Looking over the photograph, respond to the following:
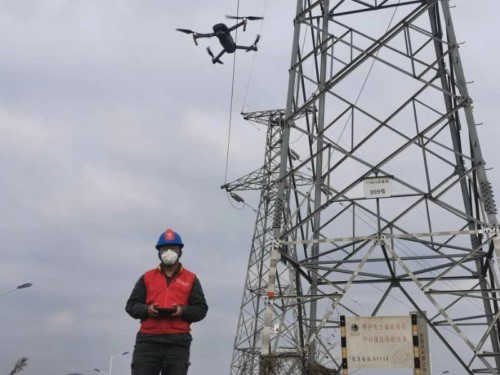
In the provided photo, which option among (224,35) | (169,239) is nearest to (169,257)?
(169,239)

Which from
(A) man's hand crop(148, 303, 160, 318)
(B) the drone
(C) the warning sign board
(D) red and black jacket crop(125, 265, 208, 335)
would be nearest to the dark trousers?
(D) red and black jacket crop(125, 265, 208, 335)

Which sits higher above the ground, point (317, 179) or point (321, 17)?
point (321, 17)

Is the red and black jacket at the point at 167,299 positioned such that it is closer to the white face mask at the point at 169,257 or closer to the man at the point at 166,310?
the man at the point at 166,310

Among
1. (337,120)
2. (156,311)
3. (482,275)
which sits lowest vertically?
(156,311)

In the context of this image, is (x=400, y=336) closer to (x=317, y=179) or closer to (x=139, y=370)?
(x=317, y=179)

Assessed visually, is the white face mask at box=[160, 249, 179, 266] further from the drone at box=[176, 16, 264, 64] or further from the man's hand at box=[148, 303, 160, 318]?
the drone at box=[176, 16, 264, 64]

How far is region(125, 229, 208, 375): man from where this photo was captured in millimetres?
4984

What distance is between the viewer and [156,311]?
16.2ft

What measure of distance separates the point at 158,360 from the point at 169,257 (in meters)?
0.77

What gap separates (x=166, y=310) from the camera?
4926 mm

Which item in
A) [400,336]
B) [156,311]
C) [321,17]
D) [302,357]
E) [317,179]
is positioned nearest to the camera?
[156,311]

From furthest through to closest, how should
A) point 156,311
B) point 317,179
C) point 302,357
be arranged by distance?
point 317,179, point 302,357, point 156,311

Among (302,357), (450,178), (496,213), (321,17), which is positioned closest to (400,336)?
(302,357)

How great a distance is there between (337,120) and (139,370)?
425 inches
